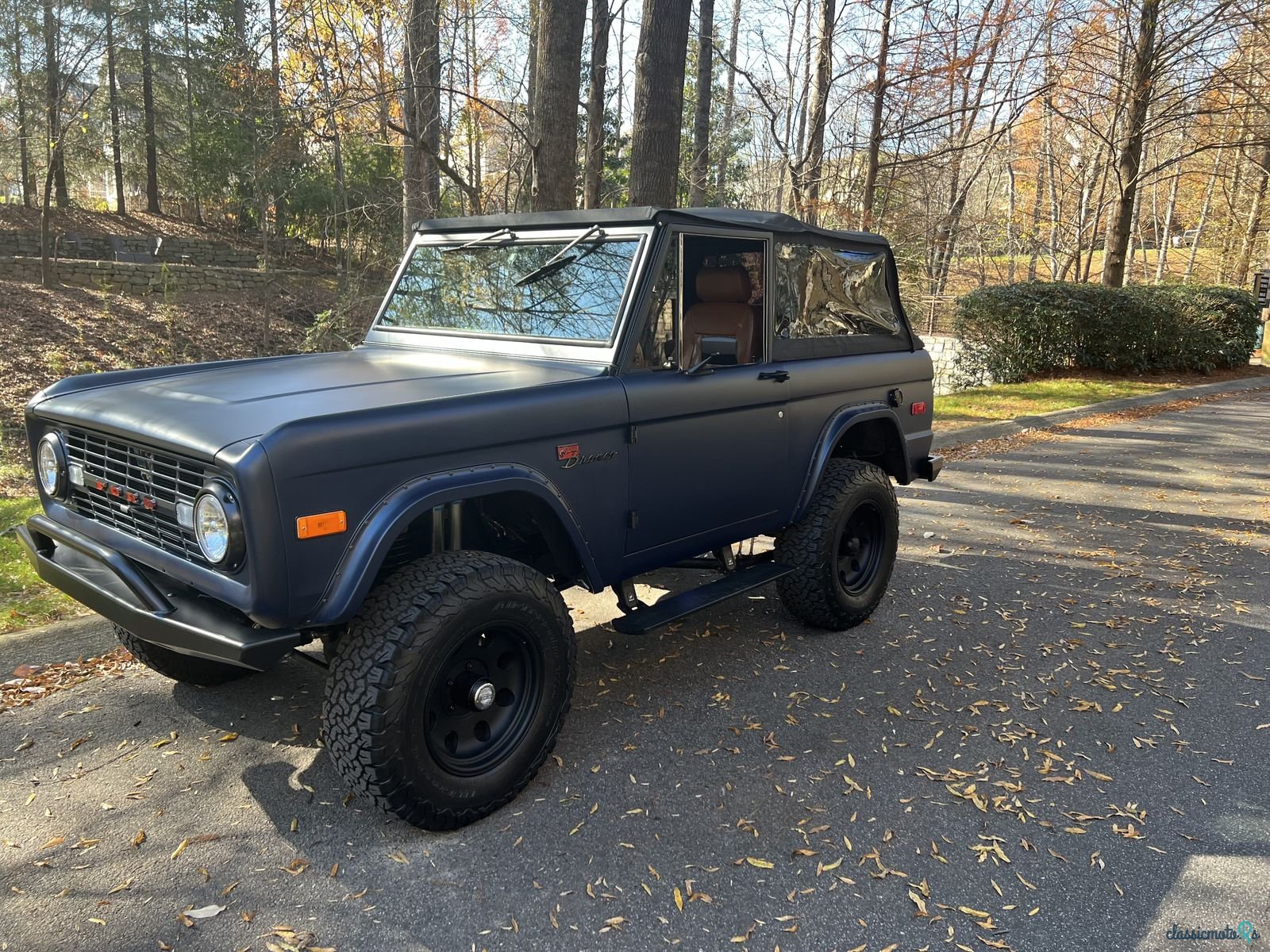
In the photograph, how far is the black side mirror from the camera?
343 cm

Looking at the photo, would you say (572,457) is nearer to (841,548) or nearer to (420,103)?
(841,548)

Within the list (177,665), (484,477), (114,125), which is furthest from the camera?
(114,125)

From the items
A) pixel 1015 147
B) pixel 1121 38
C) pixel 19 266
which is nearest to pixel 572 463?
pixel 1121 38

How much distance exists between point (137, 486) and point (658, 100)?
5801 millimetres

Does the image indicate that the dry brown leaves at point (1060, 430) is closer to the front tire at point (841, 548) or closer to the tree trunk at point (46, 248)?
the front tire at point (841, 548)

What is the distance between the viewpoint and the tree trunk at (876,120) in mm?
11000

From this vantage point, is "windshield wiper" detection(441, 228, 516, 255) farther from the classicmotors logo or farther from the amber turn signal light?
the classicmotors logo

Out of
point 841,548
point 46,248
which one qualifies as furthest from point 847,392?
point 46,248

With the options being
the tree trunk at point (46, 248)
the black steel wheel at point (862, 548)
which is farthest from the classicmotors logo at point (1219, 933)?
the tree trunk at point (46, 248)

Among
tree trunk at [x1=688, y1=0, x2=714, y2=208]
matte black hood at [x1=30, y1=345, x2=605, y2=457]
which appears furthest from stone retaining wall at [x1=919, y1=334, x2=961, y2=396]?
matte black hood at [x1=30, y1=345, x2=605, y2=457]

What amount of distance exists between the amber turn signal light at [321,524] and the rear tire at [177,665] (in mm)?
1338

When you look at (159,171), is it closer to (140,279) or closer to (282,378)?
(140,279)

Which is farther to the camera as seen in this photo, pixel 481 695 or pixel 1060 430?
pixel 1060 430

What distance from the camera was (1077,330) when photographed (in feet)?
48.5
